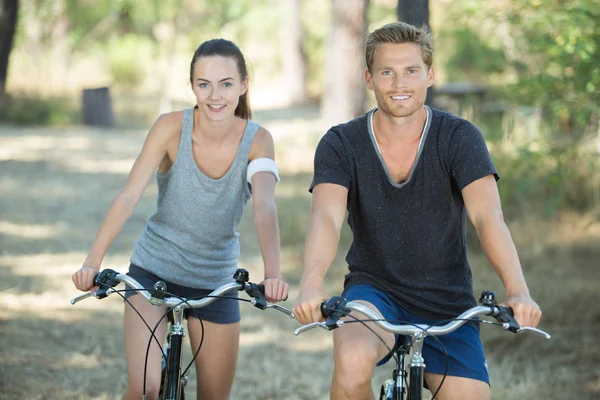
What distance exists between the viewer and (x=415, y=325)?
2965 millimetres

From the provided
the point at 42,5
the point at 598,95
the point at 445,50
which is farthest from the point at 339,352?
the point at 42,5

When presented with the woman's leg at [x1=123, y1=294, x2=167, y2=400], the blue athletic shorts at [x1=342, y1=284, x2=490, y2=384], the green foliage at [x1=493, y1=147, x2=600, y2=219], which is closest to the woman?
the woman's leg at [x1=123, y1=294, x2=167, y2=400]

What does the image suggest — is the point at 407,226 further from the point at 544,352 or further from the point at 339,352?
the point at 544,352

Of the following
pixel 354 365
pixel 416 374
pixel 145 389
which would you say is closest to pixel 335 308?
pixel 354 365

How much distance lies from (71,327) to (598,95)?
13.8 ft

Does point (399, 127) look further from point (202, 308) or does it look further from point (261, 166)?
point (202, 308)

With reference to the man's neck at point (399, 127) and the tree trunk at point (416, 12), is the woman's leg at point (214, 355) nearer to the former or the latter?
the man's neck at point (399, 127)

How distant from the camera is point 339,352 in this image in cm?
316

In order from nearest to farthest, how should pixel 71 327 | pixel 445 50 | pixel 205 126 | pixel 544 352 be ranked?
pixel 205 126 < pixel 544 352 < pixel 71 327 < pixel 445 50

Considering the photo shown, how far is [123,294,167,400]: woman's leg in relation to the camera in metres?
3.84

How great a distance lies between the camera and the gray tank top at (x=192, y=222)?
13.7 ft

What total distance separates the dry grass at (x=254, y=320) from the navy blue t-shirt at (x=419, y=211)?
96.2 inches

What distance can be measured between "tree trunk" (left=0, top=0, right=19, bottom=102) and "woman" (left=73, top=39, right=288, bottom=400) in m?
14.9

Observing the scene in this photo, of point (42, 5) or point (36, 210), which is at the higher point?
point (42, 5)
